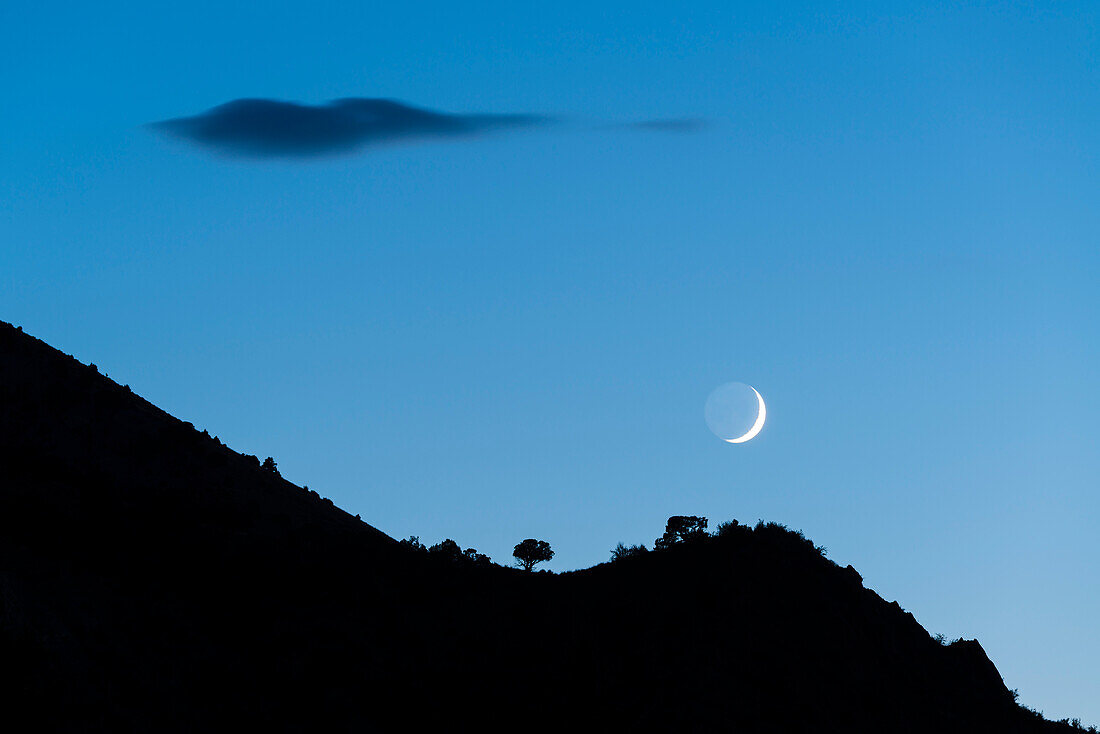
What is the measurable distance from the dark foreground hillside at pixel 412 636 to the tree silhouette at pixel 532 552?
24161 millimetres

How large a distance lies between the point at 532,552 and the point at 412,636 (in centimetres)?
3593

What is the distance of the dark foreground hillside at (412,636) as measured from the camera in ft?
162

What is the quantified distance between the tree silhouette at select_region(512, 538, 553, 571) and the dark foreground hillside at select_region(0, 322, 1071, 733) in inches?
951

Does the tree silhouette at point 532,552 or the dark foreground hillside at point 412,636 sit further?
the tree silhouette at point 532,552

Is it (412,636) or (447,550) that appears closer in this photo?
(412,636)

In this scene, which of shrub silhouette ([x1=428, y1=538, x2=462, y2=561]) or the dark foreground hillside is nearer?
the dark foreground hillside

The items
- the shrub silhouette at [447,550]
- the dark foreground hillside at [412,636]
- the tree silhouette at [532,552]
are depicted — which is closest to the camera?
the dark foreground hillside at [412,636]

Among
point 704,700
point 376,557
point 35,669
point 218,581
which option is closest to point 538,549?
point 376,557

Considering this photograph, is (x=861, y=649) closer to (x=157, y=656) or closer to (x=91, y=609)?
(x=157, y=656)

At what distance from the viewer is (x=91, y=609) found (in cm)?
5303

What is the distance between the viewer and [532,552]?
92250 millimetres

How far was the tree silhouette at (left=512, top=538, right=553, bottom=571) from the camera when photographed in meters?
92.0

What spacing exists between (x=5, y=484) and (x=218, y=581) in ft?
47.9

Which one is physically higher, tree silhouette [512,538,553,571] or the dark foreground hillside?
tree silhouette [512,538,553,571]
